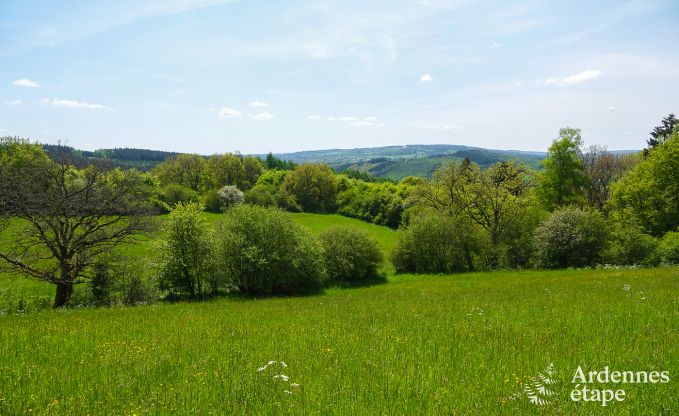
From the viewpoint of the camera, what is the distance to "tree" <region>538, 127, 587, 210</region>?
48844mm

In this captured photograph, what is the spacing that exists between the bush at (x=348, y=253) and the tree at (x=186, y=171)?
89.7 metres

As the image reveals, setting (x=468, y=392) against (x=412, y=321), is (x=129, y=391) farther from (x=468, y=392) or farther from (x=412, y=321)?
(x=412, y=321)

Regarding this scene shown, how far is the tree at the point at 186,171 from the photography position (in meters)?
117

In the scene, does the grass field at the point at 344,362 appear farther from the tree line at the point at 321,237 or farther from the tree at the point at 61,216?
the tree line at the point at 321,237

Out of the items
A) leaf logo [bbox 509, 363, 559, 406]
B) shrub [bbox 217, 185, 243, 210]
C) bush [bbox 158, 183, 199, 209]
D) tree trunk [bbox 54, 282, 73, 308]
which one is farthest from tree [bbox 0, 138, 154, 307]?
shrub [bbox 217, 185, 243, 210]

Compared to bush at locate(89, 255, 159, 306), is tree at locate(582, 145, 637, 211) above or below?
above

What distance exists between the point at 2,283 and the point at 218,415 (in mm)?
38964

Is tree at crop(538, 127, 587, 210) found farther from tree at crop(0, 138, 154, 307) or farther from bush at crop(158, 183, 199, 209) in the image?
bush at crop(158, 183, 199, 209)

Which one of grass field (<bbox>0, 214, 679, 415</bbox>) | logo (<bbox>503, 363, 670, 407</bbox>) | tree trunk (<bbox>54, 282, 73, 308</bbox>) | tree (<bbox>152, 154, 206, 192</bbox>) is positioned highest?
tree (<bbox>152, 154, 206, 192</bbox>)

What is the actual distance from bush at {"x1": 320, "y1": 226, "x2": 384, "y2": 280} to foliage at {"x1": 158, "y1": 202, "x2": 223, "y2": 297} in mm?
10767

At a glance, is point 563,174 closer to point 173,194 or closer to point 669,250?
point 669,250

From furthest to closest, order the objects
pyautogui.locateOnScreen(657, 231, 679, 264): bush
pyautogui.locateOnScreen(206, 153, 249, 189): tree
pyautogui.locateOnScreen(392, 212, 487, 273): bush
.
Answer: pyautogui.locateOnScreen(206, 153, 249, 189): tree → pyautogui.locateOnScreen(392, 212, 487, 273): bush → pyautogui.locateOnScreen(657, 231, 679, 264): bush

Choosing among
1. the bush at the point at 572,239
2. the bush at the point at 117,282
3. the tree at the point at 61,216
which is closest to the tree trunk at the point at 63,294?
the tree at the point at 61,216

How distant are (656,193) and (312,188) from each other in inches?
3213
